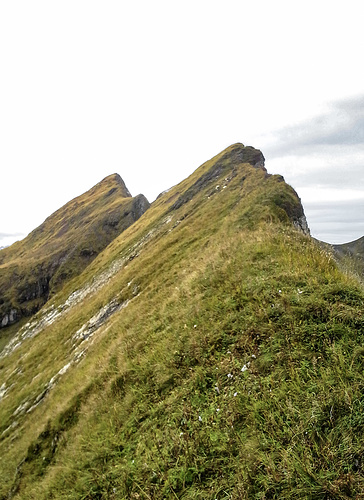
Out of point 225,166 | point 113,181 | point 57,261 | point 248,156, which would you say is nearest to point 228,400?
point 225,166

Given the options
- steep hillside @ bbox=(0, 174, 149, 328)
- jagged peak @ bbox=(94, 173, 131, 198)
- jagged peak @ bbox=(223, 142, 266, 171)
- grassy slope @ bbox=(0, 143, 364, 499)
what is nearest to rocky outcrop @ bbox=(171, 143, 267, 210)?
jagged peak @ bbox=(223, 142, 266, 171)

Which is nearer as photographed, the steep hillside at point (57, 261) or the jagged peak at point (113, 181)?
the steep hillside at point (57, 261)

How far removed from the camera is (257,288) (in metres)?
8.83

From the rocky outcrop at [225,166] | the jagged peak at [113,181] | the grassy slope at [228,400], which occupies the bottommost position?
the grassy slope at [228,400]

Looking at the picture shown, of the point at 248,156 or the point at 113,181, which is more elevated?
the point at 113,181

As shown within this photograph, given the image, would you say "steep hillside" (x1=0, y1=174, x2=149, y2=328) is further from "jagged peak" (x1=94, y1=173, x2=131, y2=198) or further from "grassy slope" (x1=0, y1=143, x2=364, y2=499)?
"grassy slope" (x1=0, y1=143, x2=364, y2=499)

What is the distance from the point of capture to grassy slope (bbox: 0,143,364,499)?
443 centimetres

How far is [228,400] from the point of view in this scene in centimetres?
603

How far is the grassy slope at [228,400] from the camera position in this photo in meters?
4.43

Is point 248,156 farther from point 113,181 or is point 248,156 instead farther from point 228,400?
point 113,181

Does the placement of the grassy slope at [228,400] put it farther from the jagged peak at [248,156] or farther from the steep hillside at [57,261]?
the steep hillside at [57,261]

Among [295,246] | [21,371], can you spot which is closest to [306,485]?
[295,246]

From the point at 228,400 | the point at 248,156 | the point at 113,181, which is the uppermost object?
the point at 113,181

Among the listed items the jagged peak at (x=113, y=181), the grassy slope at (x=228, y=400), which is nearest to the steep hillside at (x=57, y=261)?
the jagged peak at (x=113, y=181)
